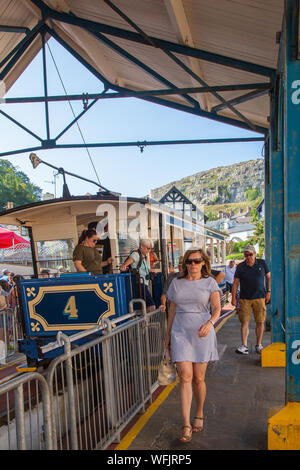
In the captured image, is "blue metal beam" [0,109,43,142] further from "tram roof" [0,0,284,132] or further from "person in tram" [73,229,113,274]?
"person in tram" [73,229,113,274]

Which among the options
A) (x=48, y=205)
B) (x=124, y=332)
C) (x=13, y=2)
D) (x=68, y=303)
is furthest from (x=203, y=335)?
(x=13, y=2)


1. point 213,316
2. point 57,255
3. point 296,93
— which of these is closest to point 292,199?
point 296,93

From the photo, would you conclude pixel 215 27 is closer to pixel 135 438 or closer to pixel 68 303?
pixel 68 303

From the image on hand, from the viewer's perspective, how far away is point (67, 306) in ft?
19.2

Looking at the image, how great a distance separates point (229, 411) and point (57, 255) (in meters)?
5.56

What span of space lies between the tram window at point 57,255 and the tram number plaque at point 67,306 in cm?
324

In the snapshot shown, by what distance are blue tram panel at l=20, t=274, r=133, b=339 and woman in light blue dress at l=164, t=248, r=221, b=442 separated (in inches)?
59.8

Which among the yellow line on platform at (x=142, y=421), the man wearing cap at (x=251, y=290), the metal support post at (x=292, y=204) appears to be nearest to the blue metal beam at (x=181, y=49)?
the metal support post at (x=292, y=204)

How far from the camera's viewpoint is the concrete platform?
13.3ft

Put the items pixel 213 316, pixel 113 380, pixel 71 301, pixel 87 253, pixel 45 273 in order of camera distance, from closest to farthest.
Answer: pixel 213 316
pixel 113 380
pixel 71 301
pixel 87 253
pixel 45 273

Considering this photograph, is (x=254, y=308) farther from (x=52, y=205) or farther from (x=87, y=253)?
(x=52, y=205)

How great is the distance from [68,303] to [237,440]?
2836 mm

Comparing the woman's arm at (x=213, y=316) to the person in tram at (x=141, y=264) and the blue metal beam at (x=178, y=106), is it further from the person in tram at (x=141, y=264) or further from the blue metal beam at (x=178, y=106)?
the blue metal beam at (x=178, y=106)

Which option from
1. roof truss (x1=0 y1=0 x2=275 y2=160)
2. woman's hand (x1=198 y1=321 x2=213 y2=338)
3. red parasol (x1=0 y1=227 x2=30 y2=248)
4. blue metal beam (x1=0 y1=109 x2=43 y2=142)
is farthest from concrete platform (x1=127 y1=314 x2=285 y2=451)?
red parasol (x1=0 y1=227 x2=30 y2=248)
